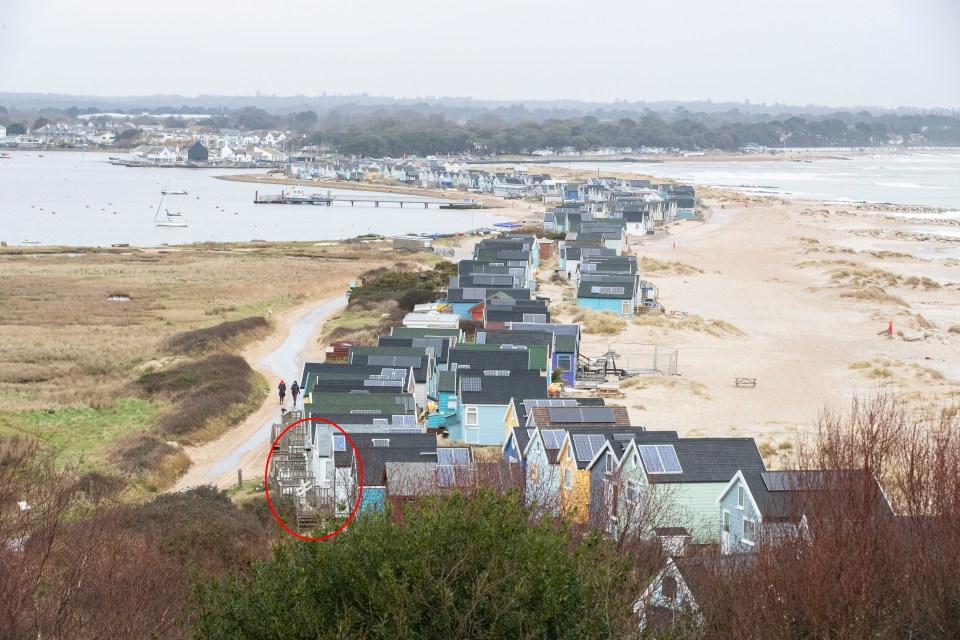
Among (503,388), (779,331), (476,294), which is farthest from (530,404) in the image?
(779,331)

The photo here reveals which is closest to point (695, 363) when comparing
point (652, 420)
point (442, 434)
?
point (652, 420)

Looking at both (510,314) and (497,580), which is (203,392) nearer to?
(510,314)

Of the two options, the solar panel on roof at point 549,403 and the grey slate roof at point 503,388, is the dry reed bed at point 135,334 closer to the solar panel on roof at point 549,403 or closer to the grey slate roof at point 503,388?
the grey slate roof at point 503,388

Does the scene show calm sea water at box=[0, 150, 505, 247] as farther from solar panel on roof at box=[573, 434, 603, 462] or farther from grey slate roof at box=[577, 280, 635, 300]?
solar panel on roof at box=[573, 434, 603, 462]

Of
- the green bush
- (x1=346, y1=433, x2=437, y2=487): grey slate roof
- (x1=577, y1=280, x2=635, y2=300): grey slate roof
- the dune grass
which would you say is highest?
the green bush


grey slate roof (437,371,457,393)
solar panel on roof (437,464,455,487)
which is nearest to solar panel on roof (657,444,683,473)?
solar panel on roof (437,464,455,487)

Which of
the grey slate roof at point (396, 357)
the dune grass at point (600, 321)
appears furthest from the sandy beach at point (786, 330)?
the grey slate roof at point (396, 357)

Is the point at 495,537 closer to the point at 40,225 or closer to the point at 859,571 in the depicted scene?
the point at 859,571
